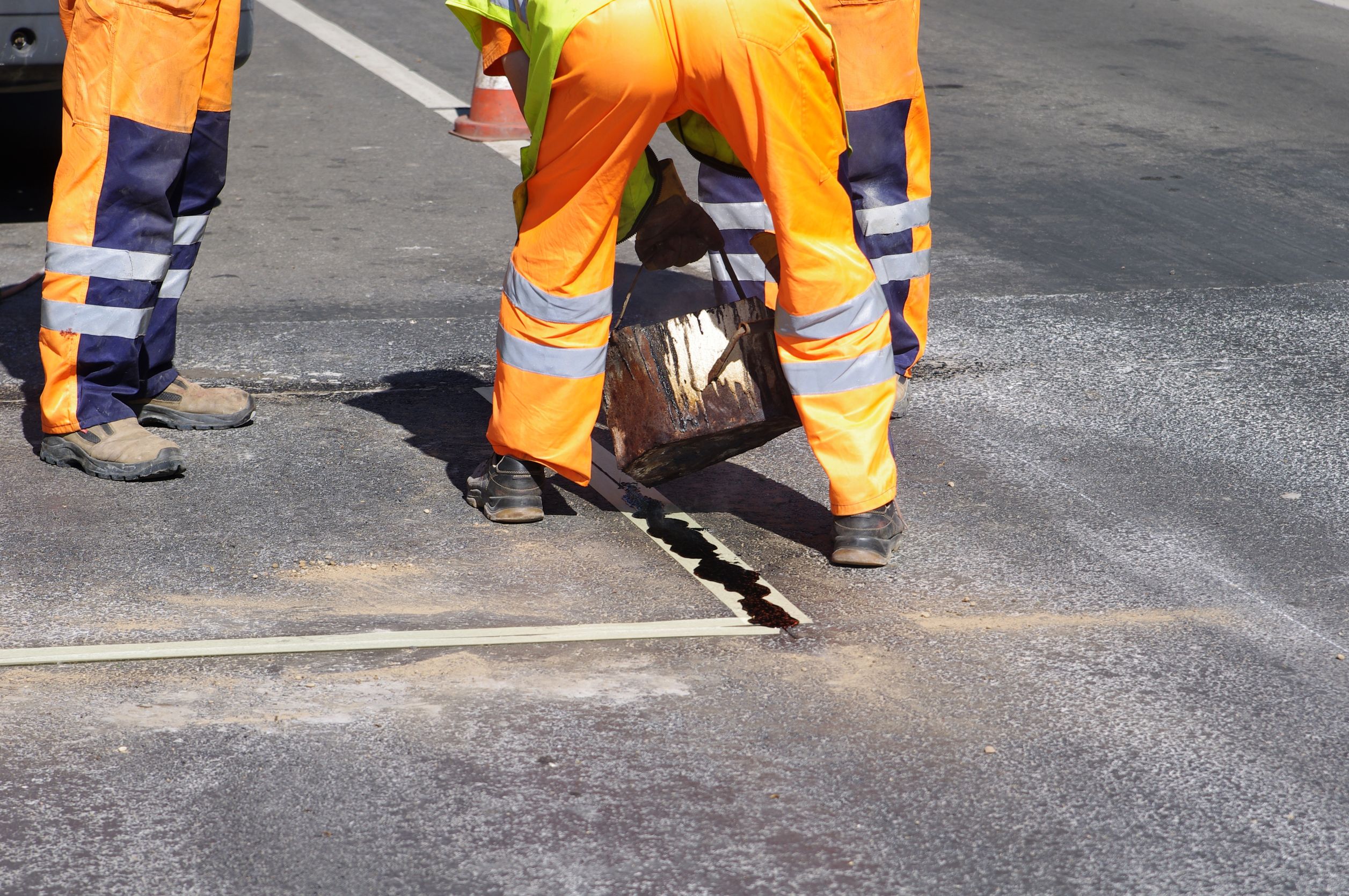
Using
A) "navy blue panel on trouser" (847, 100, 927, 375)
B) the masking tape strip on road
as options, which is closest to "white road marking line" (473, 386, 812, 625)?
"navy blue panel on trouser" (847, 100, 927, 375)

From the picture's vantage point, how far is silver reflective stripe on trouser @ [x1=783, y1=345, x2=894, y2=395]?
3525 mm

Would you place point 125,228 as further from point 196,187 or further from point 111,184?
point 196,187

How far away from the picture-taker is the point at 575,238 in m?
3.61

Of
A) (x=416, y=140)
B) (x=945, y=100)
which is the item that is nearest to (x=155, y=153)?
(x=416, y=140)

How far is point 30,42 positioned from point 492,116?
2945 mm

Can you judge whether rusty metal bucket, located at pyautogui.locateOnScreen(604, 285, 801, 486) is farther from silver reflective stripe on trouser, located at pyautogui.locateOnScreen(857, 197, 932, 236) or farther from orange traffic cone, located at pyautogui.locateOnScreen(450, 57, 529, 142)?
orange traffic cone, located at pyautogui.locateOnScreen(450, 57, 529, 142)

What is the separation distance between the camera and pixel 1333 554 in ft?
12.1

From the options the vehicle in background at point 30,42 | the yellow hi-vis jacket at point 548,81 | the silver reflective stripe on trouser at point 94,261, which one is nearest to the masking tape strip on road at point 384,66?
the vehicle in background at point 30,42

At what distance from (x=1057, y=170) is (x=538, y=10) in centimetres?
494

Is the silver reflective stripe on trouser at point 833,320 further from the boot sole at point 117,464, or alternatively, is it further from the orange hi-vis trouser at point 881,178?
the boot sole at point 117,464

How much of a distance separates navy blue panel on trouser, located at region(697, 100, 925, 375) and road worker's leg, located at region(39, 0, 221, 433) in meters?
1.45

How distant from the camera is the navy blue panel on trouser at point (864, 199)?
4391 mm

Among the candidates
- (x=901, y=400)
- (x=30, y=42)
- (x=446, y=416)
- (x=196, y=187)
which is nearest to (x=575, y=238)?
(x=446, y=416)

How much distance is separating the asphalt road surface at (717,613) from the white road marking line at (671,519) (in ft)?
0.13
